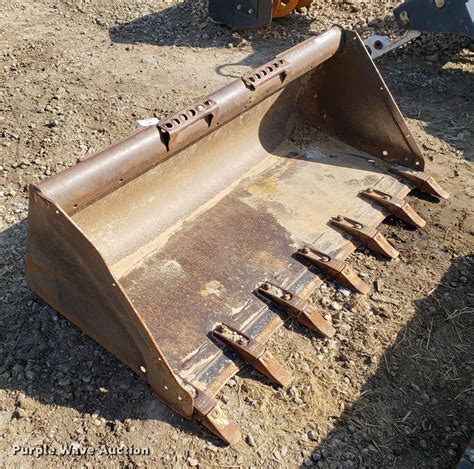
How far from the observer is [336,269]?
333 centimetres

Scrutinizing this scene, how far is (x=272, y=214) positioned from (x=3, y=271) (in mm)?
1744

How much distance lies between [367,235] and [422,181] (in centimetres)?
81

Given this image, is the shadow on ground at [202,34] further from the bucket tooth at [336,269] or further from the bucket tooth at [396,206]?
the bucket tooth at [336,269]

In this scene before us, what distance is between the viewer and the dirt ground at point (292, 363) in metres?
2.66

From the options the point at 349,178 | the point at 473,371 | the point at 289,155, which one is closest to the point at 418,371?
the point at 473,371

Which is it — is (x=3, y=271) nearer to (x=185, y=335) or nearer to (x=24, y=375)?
(x=24, y=375)

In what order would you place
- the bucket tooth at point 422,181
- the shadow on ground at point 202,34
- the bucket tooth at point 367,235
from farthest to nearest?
1. the shadow on ground at point 202,34
2. the bucket tooth at point 422,181
3. the bucket tooth at point 367,235

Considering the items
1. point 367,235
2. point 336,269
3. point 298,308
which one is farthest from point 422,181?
point 298,308

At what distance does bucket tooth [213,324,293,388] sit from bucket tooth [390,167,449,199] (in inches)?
75.2

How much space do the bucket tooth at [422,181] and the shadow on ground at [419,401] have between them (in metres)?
0.97

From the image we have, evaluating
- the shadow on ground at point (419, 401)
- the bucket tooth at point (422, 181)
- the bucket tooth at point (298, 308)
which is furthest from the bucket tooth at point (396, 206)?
the bucket tooth at point (298, 308)

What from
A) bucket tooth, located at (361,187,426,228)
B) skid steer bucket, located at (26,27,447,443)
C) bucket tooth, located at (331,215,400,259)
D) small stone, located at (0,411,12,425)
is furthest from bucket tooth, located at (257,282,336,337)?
small stone, located at (0,411,12,425)

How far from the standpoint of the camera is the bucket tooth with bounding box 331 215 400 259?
11.9 ft

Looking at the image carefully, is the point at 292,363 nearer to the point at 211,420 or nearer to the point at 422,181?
the point at 211,420
